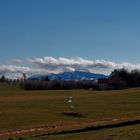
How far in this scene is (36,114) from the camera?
5753 cm

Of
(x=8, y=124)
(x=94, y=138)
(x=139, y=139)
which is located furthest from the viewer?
(x=8, y=124)

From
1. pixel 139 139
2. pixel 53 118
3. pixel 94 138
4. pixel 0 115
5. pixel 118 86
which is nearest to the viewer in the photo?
pixel 139 139

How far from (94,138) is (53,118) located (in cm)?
3379

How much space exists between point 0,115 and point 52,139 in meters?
36.4

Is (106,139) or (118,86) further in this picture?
(118,86)

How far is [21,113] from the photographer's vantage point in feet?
Answer: 192

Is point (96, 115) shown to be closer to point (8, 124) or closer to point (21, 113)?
point (21, 113)

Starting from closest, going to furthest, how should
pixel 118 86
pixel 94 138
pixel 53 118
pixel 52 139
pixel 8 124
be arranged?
pixel 94 138, pixel 52 139, pixel 8 124, pixel 53 118, pixel 118 86

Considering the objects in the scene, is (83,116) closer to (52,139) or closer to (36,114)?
(36,114)

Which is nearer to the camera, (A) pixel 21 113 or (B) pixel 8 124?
(B) pixel 8 124

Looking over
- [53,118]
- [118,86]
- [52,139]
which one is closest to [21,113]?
[53,118]

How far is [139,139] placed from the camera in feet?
56.4

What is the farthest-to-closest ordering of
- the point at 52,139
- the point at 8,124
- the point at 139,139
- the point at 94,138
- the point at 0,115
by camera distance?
the point at 0,115
the point at 8,124
the point at 52,139
the point at 94,138
the point at 139,139

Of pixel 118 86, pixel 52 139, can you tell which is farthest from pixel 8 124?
pixel 118 86
